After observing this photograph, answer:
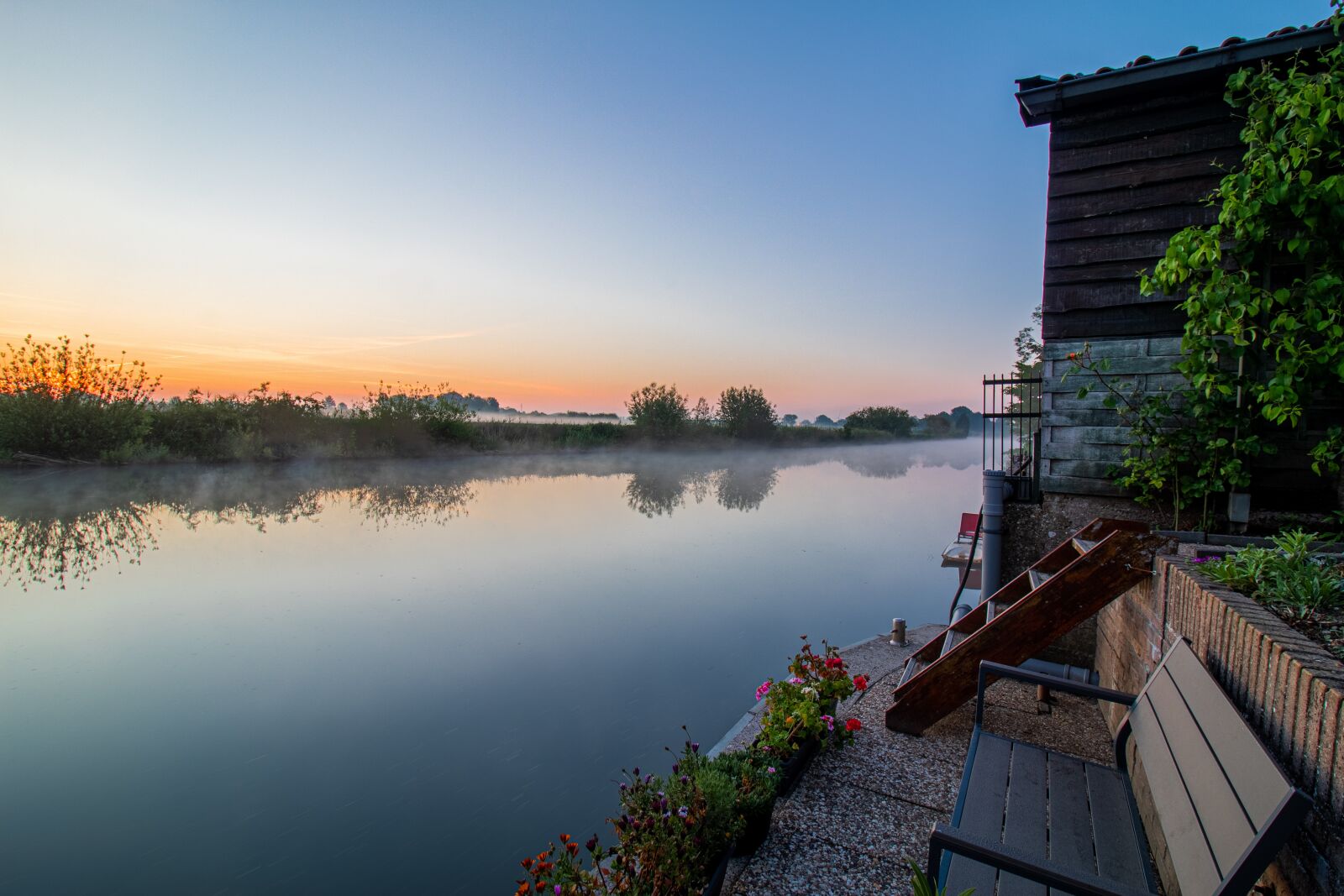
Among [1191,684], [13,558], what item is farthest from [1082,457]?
[13,558]

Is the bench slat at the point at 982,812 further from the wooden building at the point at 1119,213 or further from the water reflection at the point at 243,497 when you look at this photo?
the water reflection at the point at 243,497

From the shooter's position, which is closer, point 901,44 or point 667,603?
point 667,603

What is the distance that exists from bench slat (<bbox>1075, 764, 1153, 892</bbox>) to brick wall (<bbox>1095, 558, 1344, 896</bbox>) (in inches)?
9.8

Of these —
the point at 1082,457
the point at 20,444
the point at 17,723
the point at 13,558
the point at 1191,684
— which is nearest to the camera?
the point at 1191,684

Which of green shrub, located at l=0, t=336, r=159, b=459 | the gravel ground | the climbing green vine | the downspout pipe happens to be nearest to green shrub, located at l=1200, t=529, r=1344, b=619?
the gravel ground

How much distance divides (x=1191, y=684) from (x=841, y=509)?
41.3 feet

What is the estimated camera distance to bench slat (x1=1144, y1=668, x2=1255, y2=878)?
1044mm

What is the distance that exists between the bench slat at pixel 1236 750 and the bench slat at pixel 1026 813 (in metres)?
0.46

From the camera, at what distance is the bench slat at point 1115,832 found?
4.77 feet

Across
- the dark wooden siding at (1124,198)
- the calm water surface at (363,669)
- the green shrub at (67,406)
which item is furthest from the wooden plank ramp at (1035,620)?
the green shrub at (67,406)

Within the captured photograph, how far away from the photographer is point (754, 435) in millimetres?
39875

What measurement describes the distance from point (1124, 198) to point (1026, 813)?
4.38m

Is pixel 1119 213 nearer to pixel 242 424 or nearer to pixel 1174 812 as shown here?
pixel 1174 812

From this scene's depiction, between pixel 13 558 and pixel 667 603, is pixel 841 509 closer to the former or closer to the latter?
pixel 667 603
